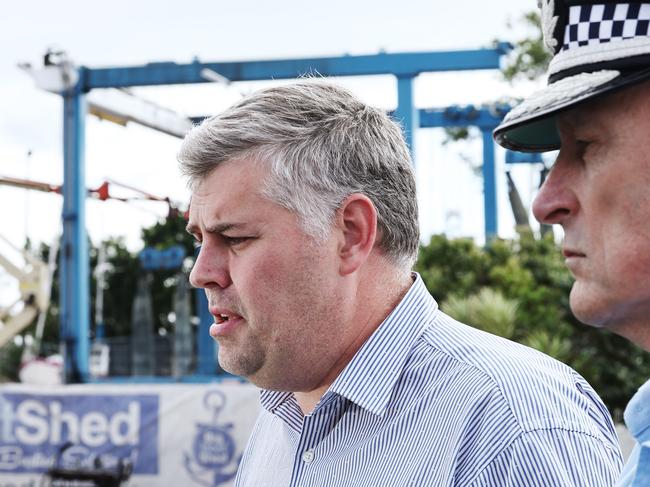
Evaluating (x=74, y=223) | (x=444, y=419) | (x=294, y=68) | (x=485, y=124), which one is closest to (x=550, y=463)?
(x=444, y=419)

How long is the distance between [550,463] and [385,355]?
40 centimetres

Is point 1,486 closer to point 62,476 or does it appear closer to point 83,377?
point 62,476

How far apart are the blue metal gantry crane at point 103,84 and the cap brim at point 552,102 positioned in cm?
879

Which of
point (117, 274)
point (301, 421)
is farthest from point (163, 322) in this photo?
point (301, 421)

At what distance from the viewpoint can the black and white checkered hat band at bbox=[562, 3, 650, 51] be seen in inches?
43.8

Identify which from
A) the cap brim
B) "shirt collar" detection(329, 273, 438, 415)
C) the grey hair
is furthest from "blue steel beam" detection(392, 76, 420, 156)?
the cap brim

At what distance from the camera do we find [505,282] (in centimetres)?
1015

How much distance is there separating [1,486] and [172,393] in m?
1.39

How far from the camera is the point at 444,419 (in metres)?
1.74

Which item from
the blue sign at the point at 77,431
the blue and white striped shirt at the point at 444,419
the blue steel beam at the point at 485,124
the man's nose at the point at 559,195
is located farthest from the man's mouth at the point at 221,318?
the blue steel beam at the point at 485,124

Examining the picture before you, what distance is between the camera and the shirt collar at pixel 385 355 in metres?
1.83

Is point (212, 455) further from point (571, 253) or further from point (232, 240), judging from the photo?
point (571, 253)

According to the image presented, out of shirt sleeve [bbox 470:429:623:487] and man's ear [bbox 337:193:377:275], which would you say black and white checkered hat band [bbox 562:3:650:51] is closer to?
shirt sleeve [bbox 470:429:623:487]

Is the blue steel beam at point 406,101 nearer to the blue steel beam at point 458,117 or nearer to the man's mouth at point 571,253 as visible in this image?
the blue steel beam at point 458,117
